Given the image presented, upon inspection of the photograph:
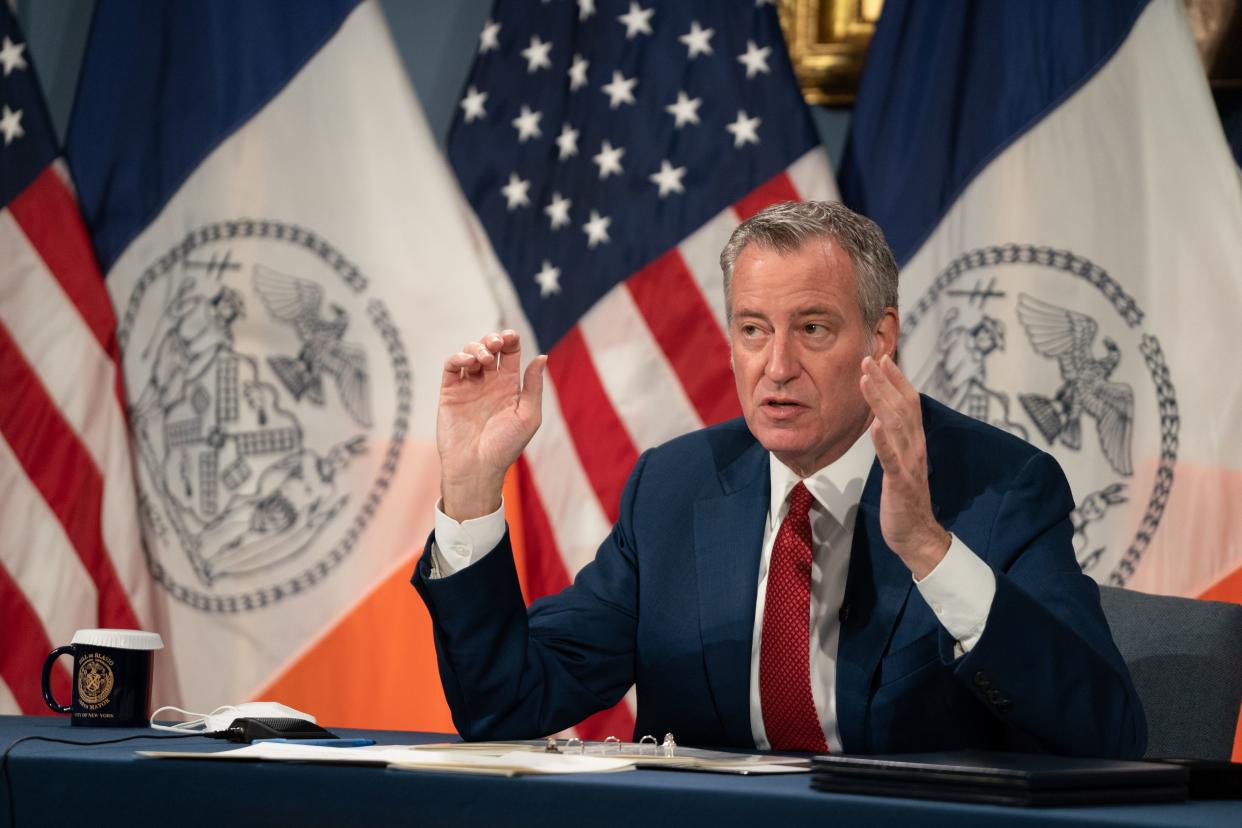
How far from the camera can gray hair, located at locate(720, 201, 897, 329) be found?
202 centimetres

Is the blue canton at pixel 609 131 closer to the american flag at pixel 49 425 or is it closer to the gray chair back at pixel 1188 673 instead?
the american flag at pixel 49 425

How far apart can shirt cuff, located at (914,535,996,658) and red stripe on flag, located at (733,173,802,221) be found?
6.22ft

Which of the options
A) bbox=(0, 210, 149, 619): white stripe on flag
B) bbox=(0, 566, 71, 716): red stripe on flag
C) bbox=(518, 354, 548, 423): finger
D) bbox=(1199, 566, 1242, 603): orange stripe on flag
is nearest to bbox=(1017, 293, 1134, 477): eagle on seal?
bbox=(1199, 566, 1242, 603): orange stripe on flag

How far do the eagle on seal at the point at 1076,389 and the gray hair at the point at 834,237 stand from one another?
1185 millimetres

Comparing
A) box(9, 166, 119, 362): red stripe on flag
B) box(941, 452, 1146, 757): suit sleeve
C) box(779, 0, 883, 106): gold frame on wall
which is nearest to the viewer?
box(941, 452, 1146, 757): suit sleeve

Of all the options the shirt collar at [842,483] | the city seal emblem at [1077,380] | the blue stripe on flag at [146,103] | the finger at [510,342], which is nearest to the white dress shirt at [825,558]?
the shirt collar at [842,483]

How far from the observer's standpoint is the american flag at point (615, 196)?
339 centimetres

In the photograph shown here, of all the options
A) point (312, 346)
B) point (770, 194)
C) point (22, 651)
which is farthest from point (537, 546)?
point (22, 651)

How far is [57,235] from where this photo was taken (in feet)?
12.1

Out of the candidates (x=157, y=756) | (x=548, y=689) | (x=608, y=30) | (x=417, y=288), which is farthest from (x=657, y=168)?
(x=157, y=756)

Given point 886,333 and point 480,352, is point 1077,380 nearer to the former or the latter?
point 886,333

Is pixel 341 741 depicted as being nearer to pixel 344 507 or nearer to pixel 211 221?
pixel 344 507

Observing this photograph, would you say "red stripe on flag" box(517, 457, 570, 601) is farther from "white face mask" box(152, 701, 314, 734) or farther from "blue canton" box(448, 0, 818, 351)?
"white face mask" box(152, 701, 314, 734)

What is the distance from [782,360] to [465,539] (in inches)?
20.4
